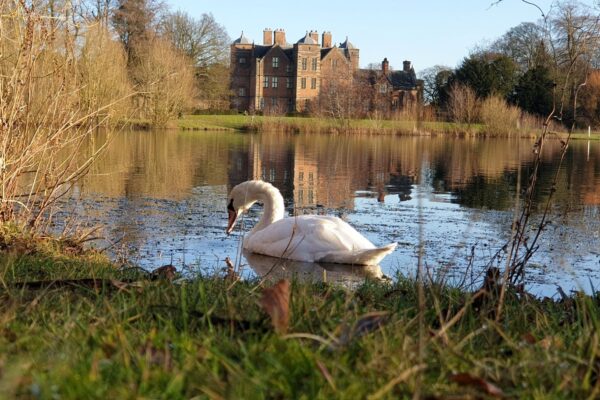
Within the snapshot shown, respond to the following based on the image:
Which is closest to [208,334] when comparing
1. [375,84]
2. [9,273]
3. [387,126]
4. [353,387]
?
[353,387]

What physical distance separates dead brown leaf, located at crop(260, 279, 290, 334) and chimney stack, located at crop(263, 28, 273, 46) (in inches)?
3621

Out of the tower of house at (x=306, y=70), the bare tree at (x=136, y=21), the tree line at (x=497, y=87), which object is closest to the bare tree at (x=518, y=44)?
the tree line at (x=497, y=87)

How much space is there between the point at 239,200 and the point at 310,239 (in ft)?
5.40

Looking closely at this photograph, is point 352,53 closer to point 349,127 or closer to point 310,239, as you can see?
point 349,127

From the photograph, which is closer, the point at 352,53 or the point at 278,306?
the point at 278,306

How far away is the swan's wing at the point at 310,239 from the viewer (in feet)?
27.0

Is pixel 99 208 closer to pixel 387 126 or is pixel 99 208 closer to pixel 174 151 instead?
pixel 174 151

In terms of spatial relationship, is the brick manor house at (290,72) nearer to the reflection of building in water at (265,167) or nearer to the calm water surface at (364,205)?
the reflection of building in water at (265,167)

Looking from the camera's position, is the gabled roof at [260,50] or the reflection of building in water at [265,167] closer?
the reflection of building in water at [265,167]

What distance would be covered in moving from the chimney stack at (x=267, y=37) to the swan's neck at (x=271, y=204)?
8521 centimetres

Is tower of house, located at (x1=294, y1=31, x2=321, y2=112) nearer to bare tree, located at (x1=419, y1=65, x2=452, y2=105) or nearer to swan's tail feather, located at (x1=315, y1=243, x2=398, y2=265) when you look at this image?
bare tree, located at (x1=419, y1=65, x2=452, y2=105)

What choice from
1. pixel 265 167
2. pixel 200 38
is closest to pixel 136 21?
pixel 200 38

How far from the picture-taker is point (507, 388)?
81.1 inches

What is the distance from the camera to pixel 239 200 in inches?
377
